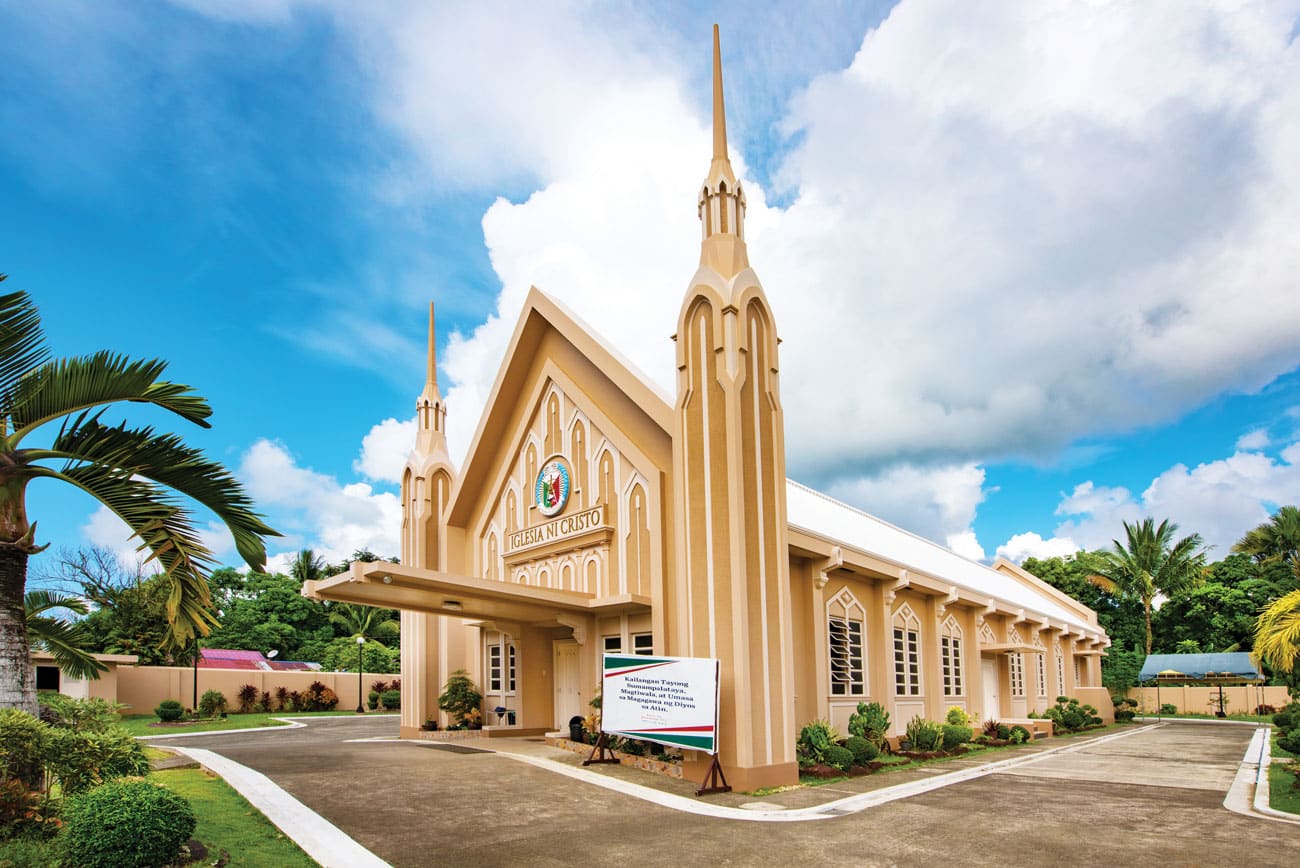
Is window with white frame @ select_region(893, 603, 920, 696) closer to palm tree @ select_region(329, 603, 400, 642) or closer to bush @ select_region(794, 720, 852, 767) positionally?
bush @ select_region(794, 720, 852, 767)

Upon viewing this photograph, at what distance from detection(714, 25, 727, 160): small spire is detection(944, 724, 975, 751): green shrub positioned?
13.8m

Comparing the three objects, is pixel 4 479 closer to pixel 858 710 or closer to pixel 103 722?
pixel 103 722

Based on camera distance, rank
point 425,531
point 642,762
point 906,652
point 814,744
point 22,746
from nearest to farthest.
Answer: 1. point 22,746
2. point 642,762
3. point 814,744
4. point 906,652
5. point 425,531

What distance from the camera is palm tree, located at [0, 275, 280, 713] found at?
8.33 meters

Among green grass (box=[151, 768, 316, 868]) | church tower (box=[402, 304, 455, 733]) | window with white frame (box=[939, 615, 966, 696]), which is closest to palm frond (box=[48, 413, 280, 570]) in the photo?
green grass (box=[151, 768, 316, 868])

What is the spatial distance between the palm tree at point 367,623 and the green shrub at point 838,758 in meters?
42.5

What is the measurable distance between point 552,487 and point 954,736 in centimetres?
1090

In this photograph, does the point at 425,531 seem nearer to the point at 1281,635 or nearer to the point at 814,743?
the point at 814,743

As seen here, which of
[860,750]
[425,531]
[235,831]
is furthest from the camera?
[425,531]

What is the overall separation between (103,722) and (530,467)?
1345 cm

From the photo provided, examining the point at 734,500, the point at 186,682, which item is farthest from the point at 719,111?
the point at 186,682

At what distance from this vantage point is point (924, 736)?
20812 millimetres

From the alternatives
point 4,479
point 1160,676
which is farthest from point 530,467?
point 1160,676

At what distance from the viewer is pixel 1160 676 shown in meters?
48.9
